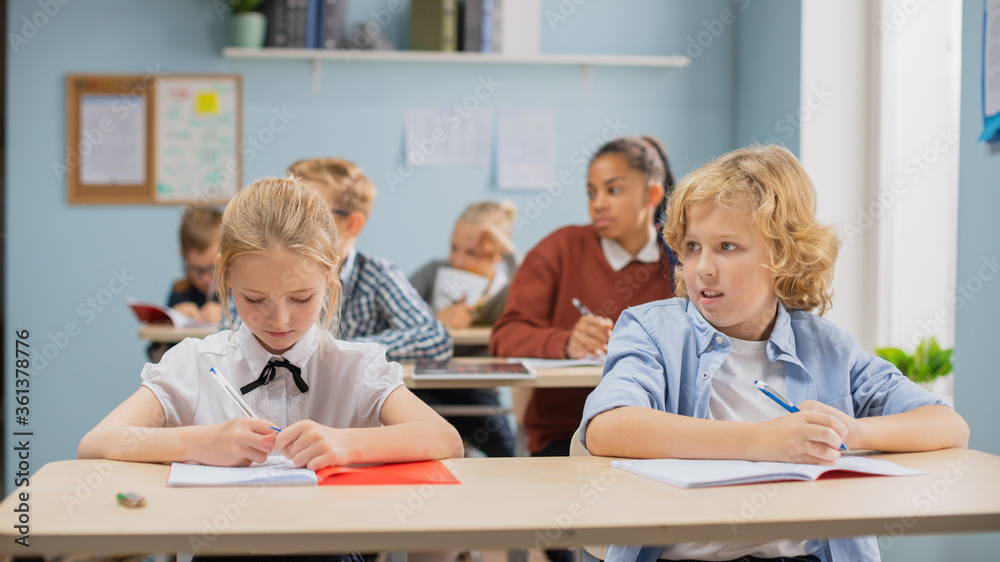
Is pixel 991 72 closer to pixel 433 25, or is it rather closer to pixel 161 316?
pixel 433 25

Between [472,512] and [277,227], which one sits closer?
[472,512]

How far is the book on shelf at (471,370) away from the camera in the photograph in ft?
5.89

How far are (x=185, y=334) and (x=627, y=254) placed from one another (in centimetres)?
151

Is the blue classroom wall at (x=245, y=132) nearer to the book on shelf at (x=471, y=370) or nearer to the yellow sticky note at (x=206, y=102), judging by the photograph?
the yellow sticky note at (x=206, y=102)

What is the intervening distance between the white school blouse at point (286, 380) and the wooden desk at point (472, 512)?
245 millimetres

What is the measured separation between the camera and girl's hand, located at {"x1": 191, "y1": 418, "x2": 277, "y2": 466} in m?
0.95

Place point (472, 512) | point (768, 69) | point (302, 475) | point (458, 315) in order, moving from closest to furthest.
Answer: point (472, 512) → point (302, 475) → point (458, 315) → point (768, 69)

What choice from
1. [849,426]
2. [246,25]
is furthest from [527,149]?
[849,426]

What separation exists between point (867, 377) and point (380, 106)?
3.13 m

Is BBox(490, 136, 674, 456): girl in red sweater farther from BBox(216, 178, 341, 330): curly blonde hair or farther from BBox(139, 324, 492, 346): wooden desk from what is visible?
BBox(216, 178, 341, 330): curly blonde hair

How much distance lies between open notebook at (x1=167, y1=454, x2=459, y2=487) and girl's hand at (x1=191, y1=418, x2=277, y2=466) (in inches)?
0.4

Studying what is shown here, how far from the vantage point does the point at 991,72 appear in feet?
5.80

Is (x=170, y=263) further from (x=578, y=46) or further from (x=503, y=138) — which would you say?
(x=578, y=46)

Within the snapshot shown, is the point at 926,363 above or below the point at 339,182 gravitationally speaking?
below
